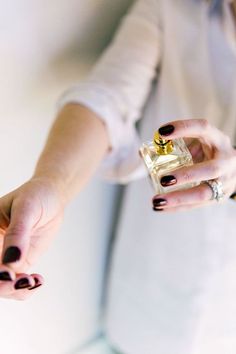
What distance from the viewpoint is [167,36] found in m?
0.66

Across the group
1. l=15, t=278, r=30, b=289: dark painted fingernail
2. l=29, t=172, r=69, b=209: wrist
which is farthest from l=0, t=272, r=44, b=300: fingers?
l=29, t=172, r=69, b=209: wrist

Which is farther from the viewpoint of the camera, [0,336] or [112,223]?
[112,223]

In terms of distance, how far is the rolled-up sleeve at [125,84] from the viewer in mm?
621

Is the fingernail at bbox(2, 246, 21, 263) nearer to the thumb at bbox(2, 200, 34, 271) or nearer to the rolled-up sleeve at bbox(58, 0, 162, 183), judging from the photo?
the thumb at bbox(2, 200, 34, 271)

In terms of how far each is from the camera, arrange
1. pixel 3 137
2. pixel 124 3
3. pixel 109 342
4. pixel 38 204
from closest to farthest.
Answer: pixel 38 204
pixel 3 137
pixel 124 3
pixel 109 342

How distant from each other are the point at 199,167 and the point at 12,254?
6.4 inches

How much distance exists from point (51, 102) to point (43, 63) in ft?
0.16

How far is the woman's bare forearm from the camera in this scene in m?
0.54

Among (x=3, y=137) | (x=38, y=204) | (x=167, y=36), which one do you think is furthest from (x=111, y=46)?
(x=38, y=204)

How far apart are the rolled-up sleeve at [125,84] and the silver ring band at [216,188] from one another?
0.18 metres

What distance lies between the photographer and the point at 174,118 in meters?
0.66

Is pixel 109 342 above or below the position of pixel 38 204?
below

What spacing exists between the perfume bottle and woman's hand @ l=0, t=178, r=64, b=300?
0.09 m

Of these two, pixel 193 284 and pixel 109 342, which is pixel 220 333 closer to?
pixel 193 284
